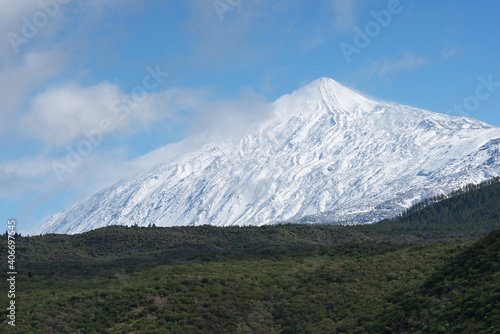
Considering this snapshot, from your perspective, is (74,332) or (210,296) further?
(210,296)

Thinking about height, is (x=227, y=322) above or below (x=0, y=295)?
below

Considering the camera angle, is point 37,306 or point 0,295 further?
point 0,295

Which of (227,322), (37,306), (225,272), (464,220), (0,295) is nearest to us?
(227,322)

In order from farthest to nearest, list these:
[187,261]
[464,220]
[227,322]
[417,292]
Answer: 1. [464,220]
2. [187,261]
3. [227,322]
4. [417,292]

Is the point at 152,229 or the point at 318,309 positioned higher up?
the point at 152,229

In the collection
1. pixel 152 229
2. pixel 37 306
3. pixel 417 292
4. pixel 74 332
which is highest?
pixel 152 229

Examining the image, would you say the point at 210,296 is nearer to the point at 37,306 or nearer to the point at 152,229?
the point at 37,306

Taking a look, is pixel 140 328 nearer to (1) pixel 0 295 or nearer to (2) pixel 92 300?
(2) pixel 92 300

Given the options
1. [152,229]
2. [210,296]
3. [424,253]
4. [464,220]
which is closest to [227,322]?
[210,296]

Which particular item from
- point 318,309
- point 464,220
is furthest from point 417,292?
point 464,220
